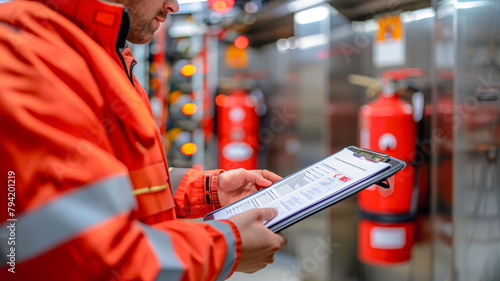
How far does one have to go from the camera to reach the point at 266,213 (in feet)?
2.54

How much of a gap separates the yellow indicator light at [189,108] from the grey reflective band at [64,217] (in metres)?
3.37

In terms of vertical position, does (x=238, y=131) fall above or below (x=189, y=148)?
above

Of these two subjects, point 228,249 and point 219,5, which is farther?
point 219,5

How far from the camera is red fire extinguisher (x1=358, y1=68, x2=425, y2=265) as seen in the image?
7.11 feet

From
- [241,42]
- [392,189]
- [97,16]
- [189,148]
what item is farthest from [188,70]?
[97,16]

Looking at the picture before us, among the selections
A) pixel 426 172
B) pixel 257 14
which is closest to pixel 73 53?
pixel 426 172

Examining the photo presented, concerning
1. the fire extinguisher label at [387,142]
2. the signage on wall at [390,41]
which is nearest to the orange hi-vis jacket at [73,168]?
the fire extinguisher label at [387,142]

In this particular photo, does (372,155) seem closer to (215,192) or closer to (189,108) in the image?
(215,192)

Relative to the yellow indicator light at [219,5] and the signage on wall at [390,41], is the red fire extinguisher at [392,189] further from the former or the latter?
the yellow indicator light at [219,5]

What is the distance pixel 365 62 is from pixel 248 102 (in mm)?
1311

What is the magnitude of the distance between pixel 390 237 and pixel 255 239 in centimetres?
175

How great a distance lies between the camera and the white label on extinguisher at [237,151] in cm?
365

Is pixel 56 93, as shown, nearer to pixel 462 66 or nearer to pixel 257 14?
pixel 462 66

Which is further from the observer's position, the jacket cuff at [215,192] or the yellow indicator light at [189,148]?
the yellow indicator light at [189,148]
